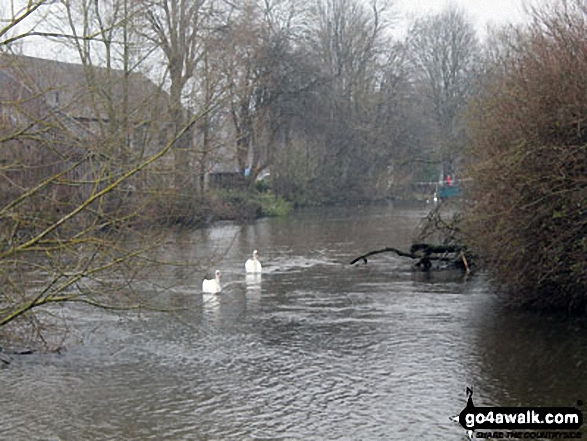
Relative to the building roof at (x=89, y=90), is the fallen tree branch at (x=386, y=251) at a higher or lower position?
lower

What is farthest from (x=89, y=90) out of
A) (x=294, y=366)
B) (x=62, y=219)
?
(x=294, y=366)

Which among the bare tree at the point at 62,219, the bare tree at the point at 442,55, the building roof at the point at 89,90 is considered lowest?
the bare tree at the point at 62,219

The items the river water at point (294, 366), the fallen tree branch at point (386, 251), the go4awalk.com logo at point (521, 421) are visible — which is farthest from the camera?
the fallen tree branch at point (386, 251)

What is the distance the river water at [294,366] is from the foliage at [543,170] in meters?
1.02

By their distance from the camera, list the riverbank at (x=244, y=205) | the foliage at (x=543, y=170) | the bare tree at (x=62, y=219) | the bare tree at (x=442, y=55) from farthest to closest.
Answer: the bare tree at (x=442, y=55) → the riverbank at (x=244, y=205) → the foliage at (x=543, y=170) → the bare tree at (x=62, y=219)

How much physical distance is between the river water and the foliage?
40.1 inches

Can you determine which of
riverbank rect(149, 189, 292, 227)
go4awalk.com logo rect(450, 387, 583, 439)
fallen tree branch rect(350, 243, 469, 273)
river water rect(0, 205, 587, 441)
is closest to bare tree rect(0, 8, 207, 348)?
river water rect(0, 205, 587, 441)

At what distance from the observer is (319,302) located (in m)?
17.1

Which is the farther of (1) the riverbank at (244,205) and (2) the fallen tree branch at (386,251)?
(1) the riverbank at (244,205)

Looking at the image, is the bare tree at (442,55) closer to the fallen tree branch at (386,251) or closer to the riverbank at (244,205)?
the riverbank at (244,205)

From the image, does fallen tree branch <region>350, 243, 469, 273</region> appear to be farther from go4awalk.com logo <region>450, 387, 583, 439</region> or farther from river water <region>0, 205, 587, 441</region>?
go4awalk.com logo <region>450, 387, 583, 439</region>

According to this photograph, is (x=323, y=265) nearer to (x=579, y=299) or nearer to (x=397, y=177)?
(x=579, y=299)

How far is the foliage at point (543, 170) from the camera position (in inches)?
507

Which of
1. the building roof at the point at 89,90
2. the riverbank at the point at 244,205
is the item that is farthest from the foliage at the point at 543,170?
the riverbank at the point at 244,205
